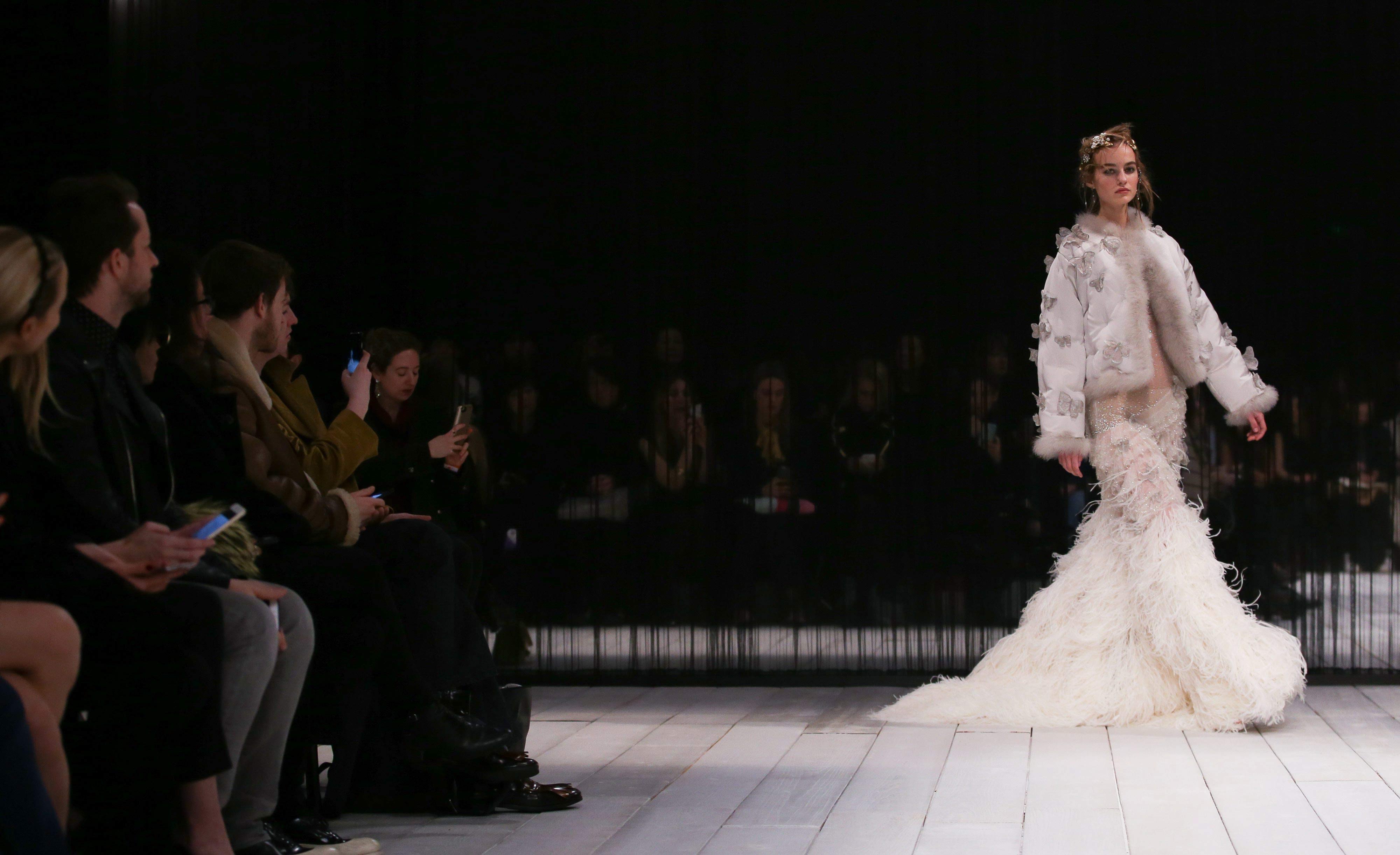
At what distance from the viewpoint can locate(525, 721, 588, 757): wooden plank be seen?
12.0ft

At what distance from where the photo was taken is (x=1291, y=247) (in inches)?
177

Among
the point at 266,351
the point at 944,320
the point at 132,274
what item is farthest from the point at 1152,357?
the point at 132,274

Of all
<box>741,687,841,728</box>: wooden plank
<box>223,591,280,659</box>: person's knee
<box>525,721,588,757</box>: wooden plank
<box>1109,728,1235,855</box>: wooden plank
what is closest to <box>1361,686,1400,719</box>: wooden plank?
<box>1109,728,1235,855</box>: wooden plank

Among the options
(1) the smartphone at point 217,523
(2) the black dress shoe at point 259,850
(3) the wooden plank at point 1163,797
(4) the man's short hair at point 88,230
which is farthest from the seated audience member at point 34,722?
(3) the wooden plank at point 1163,797

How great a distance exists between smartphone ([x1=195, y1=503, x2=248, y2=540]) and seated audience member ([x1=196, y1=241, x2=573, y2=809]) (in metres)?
0.51

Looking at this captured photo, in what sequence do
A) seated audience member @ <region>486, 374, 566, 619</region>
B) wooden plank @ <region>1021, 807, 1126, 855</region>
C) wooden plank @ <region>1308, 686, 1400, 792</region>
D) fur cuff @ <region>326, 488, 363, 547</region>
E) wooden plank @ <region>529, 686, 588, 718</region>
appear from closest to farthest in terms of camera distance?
1. wooden plank @ <region>1021, 807, 1126, 855</region>
2. fur cuff @ <region>326, 488, 363, 547</region>
3. wooden plank @ <region>1308, 686, 1400, 792</region>
4. wooden plank @ <region>529, 686, 588, 718</region>
5. seated audience member @ <region>486, 374, 566, 619</region>

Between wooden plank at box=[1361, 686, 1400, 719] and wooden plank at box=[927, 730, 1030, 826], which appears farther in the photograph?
wooden plank at box=[1361, 686, 1400, 719]

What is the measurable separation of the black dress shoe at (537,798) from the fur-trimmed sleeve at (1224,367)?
195 centimetres

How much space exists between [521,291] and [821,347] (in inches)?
35.7

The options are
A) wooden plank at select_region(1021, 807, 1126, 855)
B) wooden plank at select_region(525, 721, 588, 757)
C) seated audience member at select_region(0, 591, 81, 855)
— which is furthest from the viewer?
wooden plank at select_region(525, 721, 588, 757)

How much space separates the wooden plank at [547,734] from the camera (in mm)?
3650

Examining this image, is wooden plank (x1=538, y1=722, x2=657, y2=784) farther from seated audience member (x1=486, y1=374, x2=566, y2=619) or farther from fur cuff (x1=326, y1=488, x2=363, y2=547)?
seated audience member (x1=486, y1=374, x2=566, y2=619)

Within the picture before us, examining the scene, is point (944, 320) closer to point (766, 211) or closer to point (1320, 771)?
point (766, 211)

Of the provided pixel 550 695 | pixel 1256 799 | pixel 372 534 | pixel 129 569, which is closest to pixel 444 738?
pixel 372 534
